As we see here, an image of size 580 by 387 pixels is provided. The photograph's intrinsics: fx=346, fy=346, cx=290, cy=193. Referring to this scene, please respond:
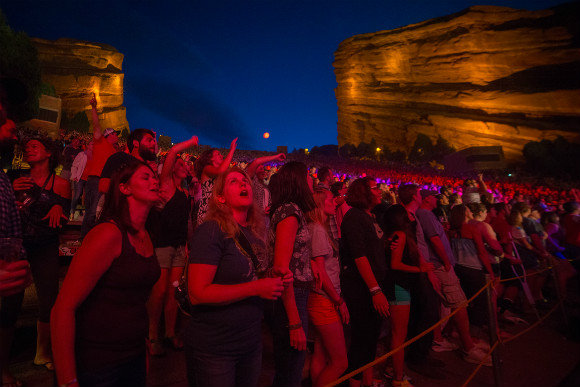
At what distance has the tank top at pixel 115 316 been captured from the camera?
1759 millimetres

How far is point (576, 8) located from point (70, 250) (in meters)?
63.7

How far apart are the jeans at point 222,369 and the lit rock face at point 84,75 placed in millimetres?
66028

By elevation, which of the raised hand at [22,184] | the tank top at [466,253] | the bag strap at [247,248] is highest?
the raised hand at [22,184]

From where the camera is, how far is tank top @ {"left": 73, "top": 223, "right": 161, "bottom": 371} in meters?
1.76

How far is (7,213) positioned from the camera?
2062 millimetres

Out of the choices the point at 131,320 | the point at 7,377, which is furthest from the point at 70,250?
the point at 131,320

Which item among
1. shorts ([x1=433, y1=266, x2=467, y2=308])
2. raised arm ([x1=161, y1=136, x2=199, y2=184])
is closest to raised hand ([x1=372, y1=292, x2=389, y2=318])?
shorts ([x1=433, y1=266, x2=467, y2=308])

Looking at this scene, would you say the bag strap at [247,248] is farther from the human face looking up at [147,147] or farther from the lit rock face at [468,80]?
the lit rock face at [468,80]

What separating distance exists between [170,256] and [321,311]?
1.87 meters

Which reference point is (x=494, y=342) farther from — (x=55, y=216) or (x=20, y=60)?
(x=20, y=60)

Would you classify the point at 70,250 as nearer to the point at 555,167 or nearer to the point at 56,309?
the point at 56,309

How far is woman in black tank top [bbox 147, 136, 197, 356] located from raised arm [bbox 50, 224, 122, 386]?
188cm

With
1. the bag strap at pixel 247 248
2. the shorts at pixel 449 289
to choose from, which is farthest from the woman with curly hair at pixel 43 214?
the shorts at pixel 449 289

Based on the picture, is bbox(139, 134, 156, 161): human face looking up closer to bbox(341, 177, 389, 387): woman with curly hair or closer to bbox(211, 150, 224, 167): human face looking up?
bbox(211, 150, 224, 167): human face looking up
